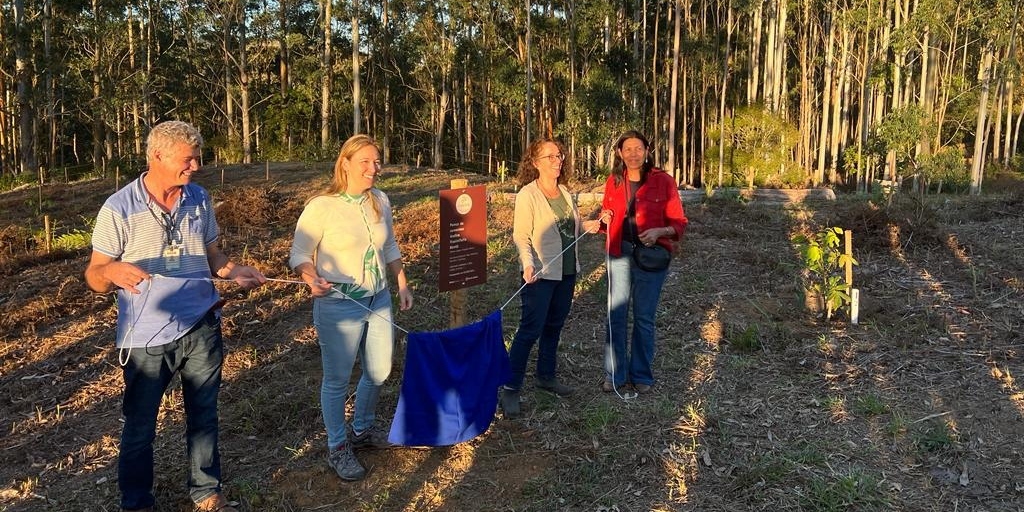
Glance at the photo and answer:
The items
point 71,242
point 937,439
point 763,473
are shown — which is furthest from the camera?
point 71,242

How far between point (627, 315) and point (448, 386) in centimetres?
140

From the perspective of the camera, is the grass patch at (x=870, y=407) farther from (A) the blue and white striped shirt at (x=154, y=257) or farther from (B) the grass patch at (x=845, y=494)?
(A) the blue and white striped shirt at (x=154, y=257)

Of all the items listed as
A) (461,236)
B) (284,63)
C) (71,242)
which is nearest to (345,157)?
(461,236)

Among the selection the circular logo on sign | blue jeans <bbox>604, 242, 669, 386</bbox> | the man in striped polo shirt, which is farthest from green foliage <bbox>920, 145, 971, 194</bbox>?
the man in striped polo shirt

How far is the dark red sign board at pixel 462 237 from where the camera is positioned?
3.94m

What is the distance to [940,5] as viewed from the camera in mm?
16531

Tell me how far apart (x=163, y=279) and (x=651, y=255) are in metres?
2.67

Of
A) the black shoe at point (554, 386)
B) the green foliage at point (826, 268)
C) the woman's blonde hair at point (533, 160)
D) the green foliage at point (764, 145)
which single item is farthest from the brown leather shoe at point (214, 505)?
the green foliage at point (764, 145)

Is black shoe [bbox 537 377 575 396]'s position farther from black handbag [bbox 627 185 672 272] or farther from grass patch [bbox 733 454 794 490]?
grass patch [bbox 733 454 794 490]

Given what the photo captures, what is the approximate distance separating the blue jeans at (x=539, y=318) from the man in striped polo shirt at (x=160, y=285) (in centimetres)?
161

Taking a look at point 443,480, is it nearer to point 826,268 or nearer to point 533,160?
point 533,160

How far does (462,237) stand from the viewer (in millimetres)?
4031

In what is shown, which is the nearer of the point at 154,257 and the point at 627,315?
the point at 154,257

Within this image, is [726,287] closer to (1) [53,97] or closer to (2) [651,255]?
(2) [651,255]
